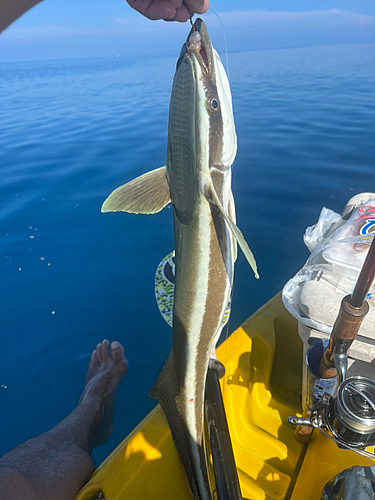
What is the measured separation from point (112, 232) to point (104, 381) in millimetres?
2616

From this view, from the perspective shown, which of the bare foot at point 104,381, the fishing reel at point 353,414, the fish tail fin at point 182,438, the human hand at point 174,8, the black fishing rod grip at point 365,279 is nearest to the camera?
the black fishing rod grip at point 365,279

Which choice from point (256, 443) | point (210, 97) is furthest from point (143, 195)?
point (256, 443)

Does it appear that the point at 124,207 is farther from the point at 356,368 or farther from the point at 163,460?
the point at 356,368

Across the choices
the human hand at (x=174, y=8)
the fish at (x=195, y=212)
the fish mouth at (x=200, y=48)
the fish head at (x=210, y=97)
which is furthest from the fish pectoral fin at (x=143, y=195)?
the human hand at (x=174, y=8)

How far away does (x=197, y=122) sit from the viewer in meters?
1.42

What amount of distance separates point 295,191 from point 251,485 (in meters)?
4.93

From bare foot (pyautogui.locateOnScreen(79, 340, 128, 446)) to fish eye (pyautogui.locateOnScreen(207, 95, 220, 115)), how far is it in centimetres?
294

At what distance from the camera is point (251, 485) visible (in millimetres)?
2129

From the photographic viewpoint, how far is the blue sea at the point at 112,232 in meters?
3.43

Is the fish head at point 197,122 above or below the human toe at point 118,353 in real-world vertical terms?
above

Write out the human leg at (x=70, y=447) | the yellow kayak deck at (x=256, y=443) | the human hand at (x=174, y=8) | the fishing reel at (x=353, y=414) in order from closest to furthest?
the fishing reel at (x=353, y=414)
the human hand at (x=174, y=8)
the yellow kayak deck at (x=256, y=443)
the human leg at (x=70, y=447)

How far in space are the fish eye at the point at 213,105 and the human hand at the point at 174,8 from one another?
54cm

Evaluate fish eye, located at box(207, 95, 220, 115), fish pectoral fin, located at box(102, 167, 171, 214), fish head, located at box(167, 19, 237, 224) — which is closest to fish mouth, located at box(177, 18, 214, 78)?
fish head, located at box(167, 19, 237, 224)

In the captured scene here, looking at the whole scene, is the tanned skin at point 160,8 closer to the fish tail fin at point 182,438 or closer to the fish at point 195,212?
the fish at point 195,212
